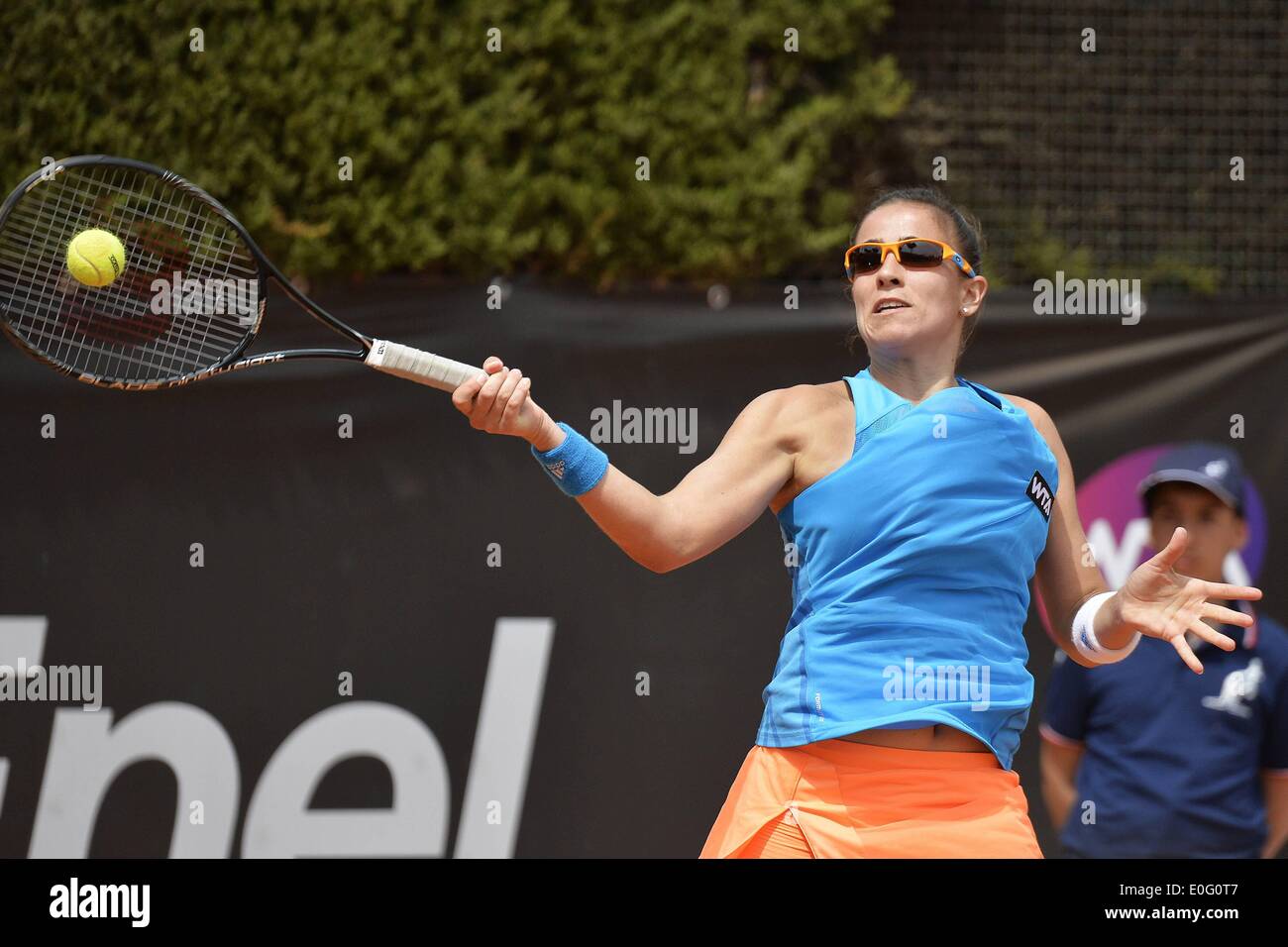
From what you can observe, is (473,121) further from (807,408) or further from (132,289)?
(807,408)

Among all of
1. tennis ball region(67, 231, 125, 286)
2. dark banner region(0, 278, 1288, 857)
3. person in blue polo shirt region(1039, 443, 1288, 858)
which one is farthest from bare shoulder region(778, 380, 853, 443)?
dark banner region(0, 278, 1288, 857)

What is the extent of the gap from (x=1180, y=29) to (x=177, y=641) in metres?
3.89

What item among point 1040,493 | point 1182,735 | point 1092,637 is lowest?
point 1182,735

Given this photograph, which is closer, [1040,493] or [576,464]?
[576,464]

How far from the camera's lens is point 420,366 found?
2.38 m

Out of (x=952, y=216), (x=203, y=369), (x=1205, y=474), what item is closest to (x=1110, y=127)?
(x=1205, y=474)

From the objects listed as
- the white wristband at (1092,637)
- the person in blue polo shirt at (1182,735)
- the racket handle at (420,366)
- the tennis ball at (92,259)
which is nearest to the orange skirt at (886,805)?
the white wristband at (1092,637)

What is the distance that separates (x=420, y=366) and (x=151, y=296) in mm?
1076

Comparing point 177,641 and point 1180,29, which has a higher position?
point 1180,29

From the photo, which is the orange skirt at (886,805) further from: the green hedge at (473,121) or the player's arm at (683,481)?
the green hedge at (473,121)

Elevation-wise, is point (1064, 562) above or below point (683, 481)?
below

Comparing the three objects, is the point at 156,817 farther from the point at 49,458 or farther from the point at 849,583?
the point at 849,583

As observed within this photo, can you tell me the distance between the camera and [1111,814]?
3.75 metres
